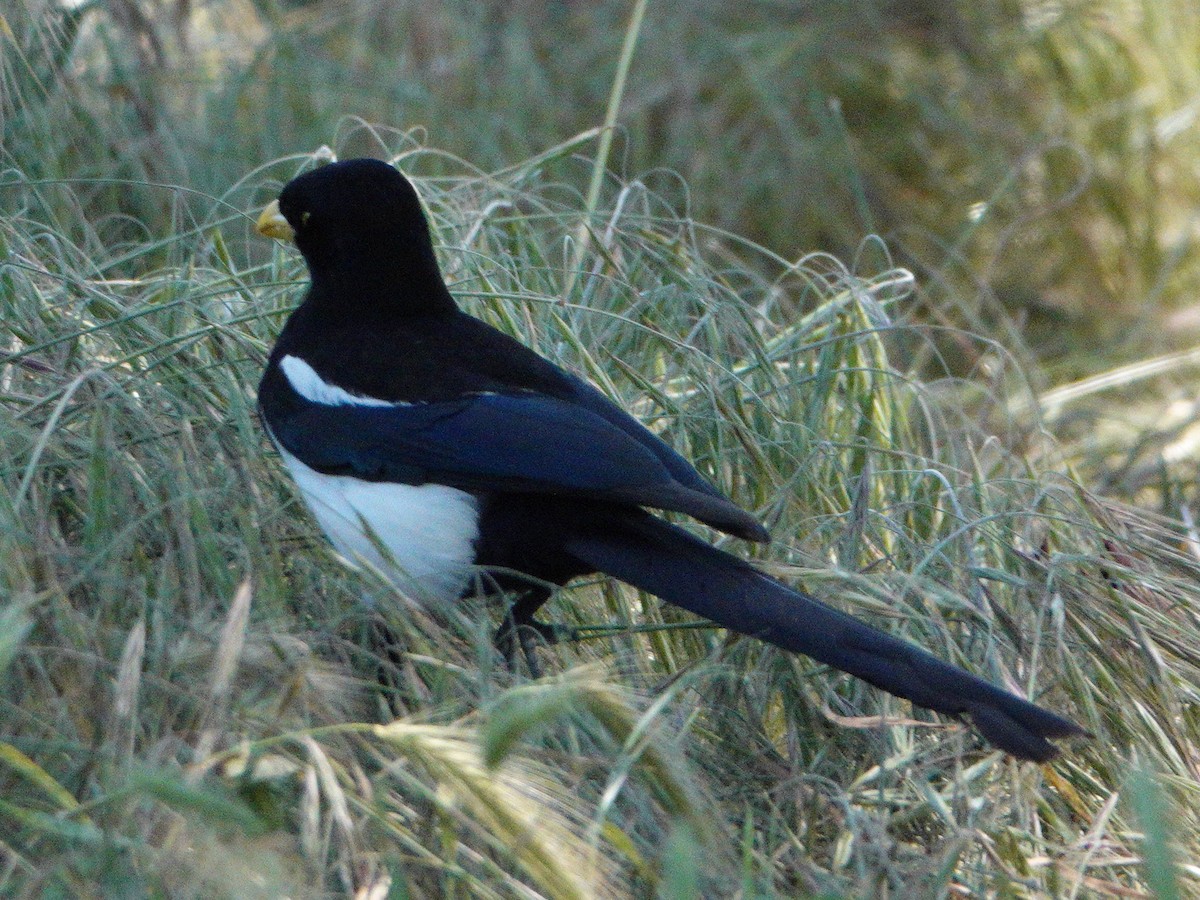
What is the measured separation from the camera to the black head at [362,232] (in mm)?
2006

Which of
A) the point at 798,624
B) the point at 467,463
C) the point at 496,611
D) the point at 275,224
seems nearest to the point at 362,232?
the point at 275,224

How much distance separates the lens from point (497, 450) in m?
1.79

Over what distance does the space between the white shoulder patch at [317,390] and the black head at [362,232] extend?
13cm

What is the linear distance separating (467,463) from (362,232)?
397 millimetres

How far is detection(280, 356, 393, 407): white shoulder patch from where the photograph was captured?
1881 mm

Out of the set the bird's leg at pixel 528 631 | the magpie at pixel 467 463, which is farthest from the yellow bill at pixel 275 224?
the bird's leg at pixel 528 631

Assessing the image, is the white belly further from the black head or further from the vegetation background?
the black head

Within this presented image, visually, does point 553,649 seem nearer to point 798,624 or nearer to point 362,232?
point 798,624

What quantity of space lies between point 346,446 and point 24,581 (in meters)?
0.50

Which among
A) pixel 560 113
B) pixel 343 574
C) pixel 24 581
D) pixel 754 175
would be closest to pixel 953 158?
pixel 754 175

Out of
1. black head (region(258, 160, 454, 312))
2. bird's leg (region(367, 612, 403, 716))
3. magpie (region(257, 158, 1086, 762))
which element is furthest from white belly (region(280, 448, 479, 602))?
black head (region(258, 160, 454, 312))

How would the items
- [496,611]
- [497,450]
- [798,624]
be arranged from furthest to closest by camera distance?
[496,611] < [497,450] < [798,624]

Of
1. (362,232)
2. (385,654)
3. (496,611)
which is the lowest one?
(496,611)

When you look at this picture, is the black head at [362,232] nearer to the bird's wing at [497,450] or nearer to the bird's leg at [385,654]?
the bird's wing at [497,450]
